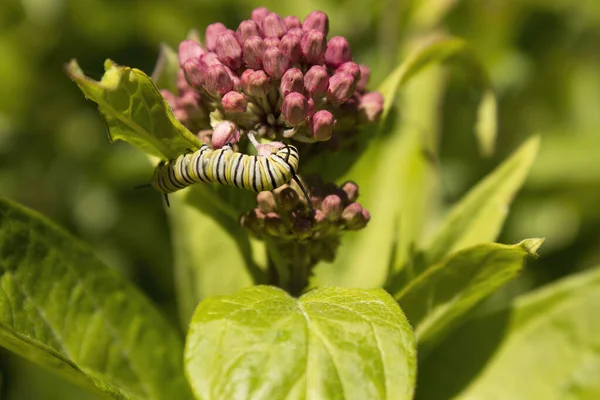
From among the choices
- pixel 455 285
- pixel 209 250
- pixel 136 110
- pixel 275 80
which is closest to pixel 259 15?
pixel 275 80

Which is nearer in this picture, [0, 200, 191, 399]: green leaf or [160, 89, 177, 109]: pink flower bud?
[0, 200, 191, 399]: green leaf

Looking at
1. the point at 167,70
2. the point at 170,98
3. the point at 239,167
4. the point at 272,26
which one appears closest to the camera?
the point at 239,167

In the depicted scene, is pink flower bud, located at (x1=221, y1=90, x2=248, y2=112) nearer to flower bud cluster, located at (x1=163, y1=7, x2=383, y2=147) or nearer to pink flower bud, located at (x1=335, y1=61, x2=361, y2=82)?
flower bud cluster, located at (x1=163, y1=7, x2=383, y2=147)

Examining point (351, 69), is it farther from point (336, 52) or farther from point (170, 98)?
point (170, 98)

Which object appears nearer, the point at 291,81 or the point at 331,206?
the point at 291,81

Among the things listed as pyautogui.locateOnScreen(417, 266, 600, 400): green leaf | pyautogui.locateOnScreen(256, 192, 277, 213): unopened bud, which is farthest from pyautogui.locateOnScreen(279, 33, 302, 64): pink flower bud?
pyautogui.locateOnScreen(417, 266, 600, 400): green leaf

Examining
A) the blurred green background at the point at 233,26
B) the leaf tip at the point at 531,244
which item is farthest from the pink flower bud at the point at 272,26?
the blurred green background at the point at 233,26

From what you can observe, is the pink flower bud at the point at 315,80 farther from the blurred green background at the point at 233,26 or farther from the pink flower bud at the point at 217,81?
the blurred green background at the point at 233,26
